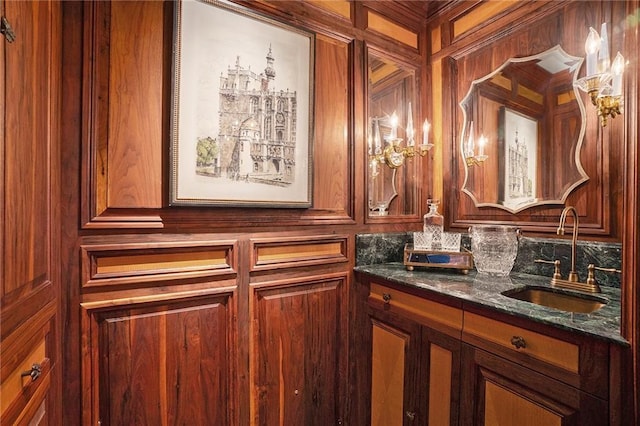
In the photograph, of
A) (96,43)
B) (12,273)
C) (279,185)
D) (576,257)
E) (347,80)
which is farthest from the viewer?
(347,80)

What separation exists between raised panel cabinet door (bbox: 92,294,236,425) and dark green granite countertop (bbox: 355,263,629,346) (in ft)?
2.81

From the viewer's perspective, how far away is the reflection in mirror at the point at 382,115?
6.34ft

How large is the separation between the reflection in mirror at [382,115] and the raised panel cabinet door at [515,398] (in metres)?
1.00

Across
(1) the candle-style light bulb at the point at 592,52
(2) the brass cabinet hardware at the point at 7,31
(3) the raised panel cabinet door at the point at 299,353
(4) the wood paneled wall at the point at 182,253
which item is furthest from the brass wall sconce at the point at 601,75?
(2) the brass cabinet hardware at the point at 7,31

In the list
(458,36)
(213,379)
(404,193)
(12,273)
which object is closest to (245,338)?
(213,379)

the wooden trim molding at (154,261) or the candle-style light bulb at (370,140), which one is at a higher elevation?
the candle-style light bulb at (370,140)

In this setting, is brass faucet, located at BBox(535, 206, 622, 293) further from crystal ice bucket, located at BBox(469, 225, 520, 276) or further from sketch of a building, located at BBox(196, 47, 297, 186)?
sketch of a building, located at BBox(196, 47, 297, 186)

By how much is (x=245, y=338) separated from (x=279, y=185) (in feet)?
2.54

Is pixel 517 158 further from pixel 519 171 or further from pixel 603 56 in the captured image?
pixel 603 56

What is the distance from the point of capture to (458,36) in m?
1.97

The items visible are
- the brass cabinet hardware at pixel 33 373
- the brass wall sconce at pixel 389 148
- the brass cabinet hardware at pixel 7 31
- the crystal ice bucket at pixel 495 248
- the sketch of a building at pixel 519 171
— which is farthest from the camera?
the brass wall sconce at pixel 389 148

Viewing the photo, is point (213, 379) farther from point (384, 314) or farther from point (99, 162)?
point (99, 162)

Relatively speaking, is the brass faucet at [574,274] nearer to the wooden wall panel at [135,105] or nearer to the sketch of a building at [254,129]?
the sketch of a building at [254,129]

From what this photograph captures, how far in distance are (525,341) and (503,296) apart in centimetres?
22
